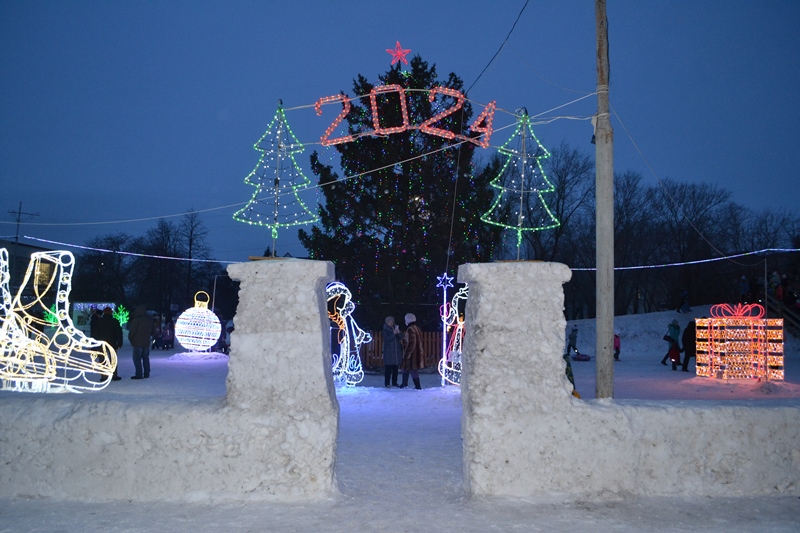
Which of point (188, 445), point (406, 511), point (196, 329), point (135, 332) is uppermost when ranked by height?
point (135, 332)

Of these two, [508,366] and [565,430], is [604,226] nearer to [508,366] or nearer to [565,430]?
[508,366]

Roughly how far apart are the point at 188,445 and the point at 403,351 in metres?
8.26

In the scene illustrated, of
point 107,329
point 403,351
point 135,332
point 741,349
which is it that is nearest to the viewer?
point 403,351

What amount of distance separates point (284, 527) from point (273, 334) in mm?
1572

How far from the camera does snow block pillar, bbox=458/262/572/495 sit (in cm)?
500

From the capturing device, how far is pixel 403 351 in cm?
1295

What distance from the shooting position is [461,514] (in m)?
4.68

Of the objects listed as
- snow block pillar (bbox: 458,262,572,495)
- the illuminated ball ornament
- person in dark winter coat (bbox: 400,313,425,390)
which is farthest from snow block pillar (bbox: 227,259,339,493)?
the illuminated ball ornament

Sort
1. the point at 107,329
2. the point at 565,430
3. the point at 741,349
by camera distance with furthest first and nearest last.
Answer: the point at 741,349, the point at 107,329, the point at 565,430

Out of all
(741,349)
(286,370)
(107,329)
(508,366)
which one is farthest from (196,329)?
(508,366)

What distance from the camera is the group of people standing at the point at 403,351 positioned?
12.7 meters

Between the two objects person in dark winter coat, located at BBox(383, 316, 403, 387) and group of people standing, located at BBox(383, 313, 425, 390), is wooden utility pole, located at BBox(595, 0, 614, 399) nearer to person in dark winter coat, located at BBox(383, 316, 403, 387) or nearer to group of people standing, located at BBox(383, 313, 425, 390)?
group of people standing, located at BBox(383, 313, 425, 390)

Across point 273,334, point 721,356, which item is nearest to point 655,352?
point 721,356

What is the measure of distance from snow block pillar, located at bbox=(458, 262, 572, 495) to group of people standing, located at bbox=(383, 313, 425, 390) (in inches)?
289
